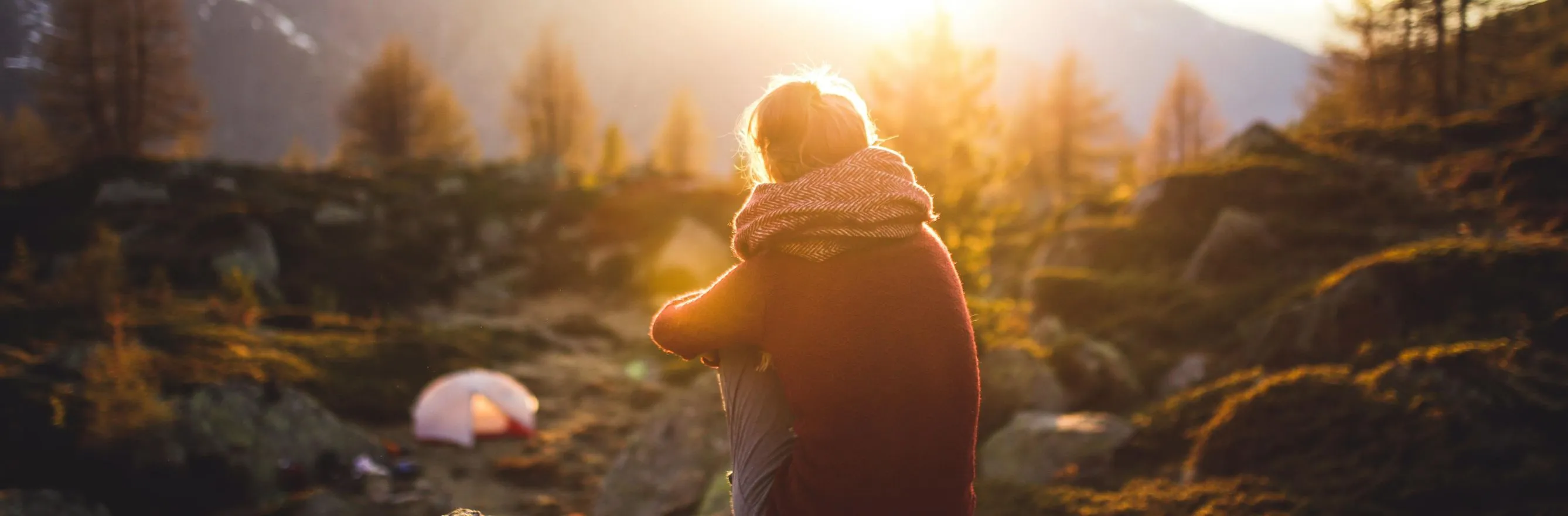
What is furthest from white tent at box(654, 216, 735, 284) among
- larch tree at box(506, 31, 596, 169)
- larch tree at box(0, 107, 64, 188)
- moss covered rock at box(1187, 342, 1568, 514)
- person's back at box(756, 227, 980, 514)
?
larch tree at box(0, 107, 64, 188)

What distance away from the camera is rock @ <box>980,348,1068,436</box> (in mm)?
8195

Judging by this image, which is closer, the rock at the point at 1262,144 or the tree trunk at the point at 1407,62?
the rock at the point at 1262,144

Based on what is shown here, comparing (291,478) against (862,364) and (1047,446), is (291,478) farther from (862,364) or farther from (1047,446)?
(862,364)

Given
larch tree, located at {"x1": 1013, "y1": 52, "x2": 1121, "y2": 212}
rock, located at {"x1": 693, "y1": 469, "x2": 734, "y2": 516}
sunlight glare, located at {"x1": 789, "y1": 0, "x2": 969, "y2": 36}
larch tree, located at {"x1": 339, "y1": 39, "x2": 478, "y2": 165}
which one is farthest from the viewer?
larch tree, located at {"x1": 339, "y1": 39, "x2": 478, "y2": 165}

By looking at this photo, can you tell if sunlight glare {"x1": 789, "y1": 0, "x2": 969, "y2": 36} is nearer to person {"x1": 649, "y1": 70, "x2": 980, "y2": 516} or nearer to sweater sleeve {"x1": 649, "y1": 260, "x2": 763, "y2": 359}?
person {"x1": 649, "y1": 70, "x2": 980, "y2": 516}

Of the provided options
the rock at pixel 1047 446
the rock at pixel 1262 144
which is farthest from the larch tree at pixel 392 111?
the rock at pixel 1047 446

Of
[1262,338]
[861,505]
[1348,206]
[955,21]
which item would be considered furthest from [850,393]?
[1348,206]

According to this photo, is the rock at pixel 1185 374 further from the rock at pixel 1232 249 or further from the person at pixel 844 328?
the person at pixel 844 328

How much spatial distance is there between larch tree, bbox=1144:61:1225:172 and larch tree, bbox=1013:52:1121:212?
7.45m

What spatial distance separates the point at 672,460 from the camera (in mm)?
7758

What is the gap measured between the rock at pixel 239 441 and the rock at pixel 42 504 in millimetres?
927

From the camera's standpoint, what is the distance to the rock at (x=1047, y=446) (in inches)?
245

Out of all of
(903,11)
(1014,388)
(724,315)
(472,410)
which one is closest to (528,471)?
(472,410)

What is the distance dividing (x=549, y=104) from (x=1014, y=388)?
1839 inches
